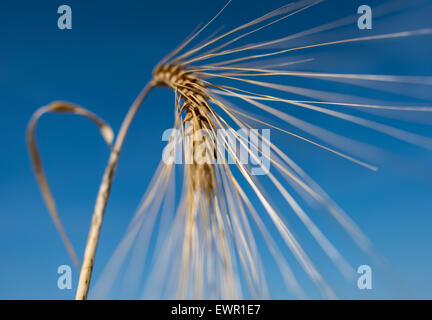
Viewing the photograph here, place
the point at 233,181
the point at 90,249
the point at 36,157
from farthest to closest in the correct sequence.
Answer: the point at 233,181
the point at 90,249
the point at 36,157

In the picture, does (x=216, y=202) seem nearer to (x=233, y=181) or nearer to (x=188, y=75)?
(x=233, y=181)

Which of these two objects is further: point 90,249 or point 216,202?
point 216,202

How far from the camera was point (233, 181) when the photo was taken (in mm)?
852

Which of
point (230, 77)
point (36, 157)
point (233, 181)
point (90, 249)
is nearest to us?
point (36, 157)

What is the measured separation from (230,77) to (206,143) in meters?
0.22

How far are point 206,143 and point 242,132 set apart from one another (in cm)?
11

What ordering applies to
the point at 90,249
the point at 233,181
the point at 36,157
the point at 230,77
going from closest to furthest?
the point at 36,157 → the point at 90,249 → the point at 233,181 → the point at 230,77

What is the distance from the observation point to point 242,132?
86 centimetres
